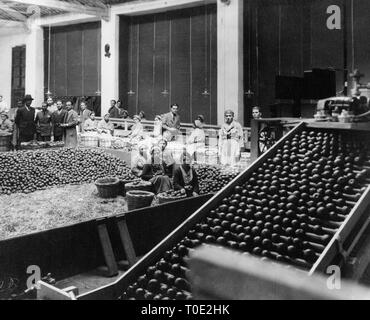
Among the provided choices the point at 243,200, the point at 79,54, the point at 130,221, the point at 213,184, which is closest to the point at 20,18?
the point at 79,54

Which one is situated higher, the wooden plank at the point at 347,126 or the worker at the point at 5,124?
the worker at the point at 5,124

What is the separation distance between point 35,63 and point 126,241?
1301cm

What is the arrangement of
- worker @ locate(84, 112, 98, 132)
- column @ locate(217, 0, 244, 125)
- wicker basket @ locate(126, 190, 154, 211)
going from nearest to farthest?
wicker basket @ locate(126, 190, 154, 211)
column @ locate(217, 0, 244, 125)
worker @ locate(84, 112, 98, 132)

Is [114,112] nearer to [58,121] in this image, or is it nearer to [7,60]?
[58,121]

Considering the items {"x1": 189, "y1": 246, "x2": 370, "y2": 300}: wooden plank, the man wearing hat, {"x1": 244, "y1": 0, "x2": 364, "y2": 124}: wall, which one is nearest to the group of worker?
the man wearing hat

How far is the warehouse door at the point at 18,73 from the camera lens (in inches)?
669

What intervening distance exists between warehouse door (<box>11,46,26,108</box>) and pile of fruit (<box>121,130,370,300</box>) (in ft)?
48.2

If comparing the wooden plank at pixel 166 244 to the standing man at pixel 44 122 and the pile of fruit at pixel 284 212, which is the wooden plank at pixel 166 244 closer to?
the pile of fruit at pixel 284 212

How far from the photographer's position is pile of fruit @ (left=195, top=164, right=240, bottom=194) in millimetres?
7266

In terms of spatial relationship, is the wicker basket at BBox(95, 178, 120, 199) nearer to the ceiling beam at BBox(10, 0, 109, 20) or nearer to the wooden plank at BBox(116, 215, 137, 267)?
the wooden plank at BBox(116, 215, 137, 267)

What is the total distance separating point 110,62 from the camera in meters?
14.5

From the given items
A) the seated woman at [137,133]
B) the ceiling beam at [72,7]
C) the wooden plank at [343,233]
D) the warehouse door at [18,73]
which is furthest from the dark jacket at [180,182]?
the warehouse door at [18,73]

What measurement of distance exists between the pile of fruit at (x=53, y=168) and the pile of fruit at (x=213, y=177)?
1.16m

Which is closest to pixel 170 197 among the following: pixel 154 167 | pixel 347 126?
pixel 154 167
